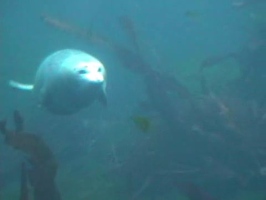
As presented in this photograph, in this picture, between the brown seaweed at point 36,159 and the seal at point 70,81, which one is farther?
the brown seaweed at point 36,159

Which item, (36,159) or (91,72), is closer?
(91,72)

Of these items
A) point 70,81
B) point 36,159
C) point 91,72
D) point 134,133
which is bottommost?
point 134,133

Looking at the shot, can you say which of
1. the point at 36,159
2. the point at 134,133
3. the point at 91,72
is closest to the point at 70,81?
the point at 91,72

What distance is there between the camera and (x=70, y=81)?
16.6 feet

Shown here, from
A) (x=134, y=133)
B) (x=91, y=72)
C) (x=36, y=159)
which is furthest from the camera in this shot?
(x=134, y=133)

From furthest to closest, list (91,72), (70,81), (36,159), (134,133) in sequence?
(134,133) → (36,159) → (70,81) → (91,72)

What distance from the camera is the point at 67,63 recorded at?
16.8 feet

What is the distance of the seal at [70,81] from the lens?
492cm

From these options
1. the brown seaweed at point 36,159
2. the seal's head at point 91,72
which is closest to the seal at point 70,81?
the seal's head at point 91,72

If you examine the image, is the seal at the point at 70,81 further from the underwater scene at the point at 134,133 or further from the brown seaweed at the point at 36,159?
the brown seaweed at the point at 36,159

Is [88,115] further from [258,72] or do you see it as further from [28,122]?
[258,72]

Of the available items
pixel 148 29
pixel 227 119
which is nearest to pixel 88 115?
pixel 227 119

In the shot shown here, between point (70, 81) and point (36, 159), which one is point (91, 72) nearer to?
point (70, 81)

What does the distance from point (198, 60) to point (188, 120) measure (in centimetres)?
1490
